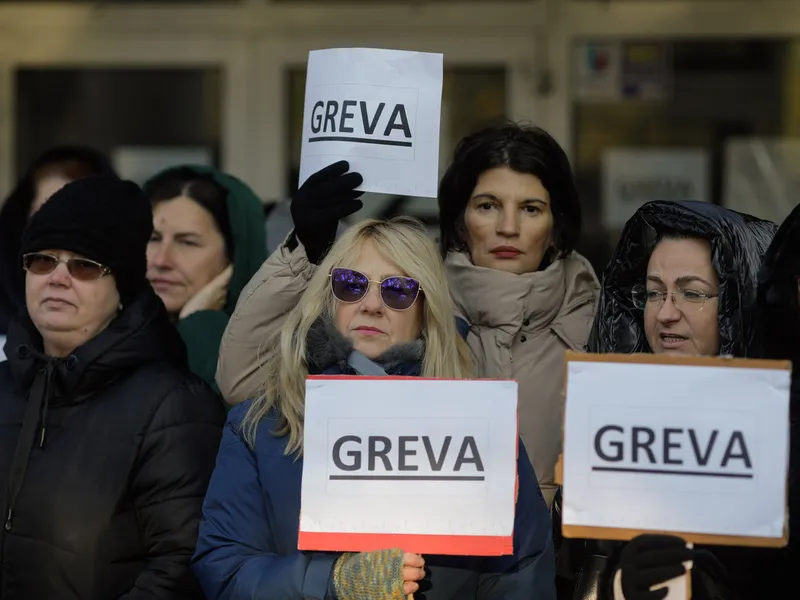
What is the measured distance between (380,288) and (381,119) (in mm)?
460

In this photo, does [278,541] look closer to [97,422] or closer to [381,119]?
[97,422]

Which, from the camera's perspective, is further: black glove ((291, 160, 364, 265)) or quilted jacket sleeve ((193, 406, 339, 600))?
black glove ((291, 160, 364, 265))

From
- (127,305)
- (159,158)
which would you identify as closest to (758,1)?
(159,158)

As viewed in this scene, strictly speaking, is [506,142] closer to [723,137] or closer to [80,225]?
[80,225]

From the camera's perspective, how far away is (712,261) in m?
3.17

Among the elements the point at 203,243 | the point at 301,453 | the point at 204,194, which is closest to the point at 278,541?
the point at 301,453

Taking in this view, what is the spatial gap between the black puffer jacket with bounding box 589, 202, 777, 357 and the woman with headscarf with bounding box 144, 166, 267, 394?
49.6 inches

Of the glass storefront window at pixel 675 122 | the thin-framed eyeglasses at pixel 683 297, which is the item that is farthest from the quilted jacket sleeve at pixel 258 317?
the glass storefront window at pixel 675 122

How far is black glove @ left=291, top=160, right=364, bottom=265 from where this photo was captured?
332cm

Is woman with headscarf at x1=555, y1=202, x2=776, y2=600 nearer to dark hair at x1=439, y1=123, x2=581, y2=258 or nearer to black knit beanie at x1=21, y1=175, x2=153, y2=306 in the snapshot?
dark hair at x1=439, y1=123, x2=581, y2=258

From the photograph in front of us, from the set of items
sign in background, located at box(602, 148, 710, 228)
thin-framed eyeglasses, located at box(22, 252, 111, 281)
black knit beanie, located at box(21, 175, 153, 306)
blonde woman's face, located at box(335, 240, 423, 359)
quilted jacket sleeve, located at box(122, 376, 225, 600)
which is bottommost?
quilted jacket sleeve, located at box(122, 376, 225, 600)

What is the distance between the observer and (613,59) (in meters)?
6.53

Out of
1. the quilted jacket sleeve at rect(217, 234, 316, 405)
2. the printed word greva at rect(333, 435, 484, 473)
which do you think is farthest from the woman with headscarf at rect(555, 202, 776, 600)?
the quilted jacket sleeve at rect(217, 234, 316, 405)

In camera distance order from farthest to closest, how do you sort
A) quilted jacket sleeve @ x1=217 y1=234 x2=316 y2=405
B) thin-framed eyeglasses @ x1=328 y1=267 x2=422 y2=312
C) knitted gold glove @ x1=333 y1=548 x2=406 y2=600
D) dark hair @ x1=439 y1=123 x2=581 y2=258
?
dark hair @ x1=439 y1=123 x2=581 y2=258
quilted jacket sleeve @ x1=217 y1=234 x2=316 y2=405
thin-framed eyeglasses @ x1=328 y1=267 x2=422 y2=312
knitted gold glove @ x1=333 y1=548 x2=406 y2=600
